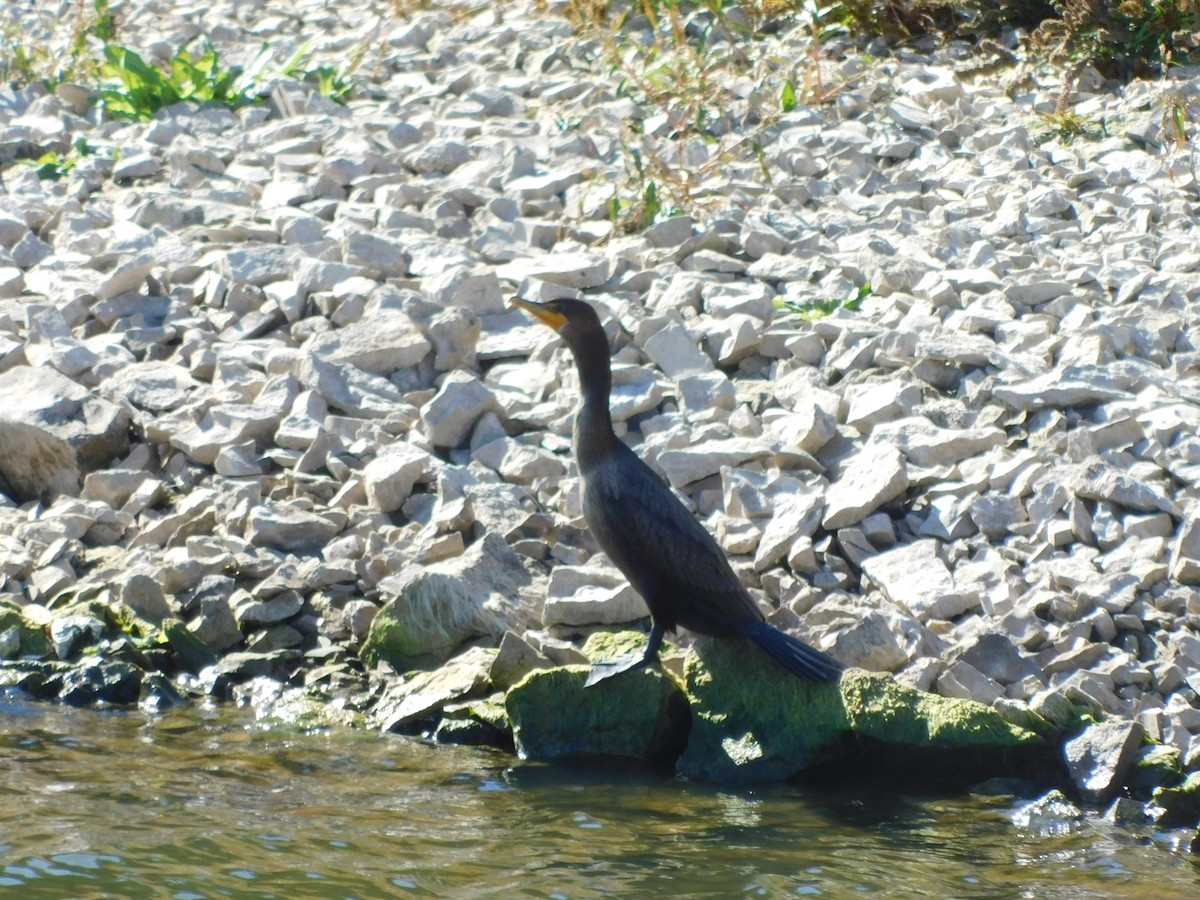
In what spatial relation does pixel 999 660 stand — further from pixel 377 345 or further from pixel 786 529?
pixel 377 345

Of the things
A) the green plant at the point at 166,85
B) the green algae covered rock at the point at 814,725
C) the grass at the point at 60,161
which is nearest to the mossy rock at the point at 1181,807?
the green algae covered rock at the point at 814,725

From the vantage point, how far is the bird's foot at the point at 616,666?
16.0ft

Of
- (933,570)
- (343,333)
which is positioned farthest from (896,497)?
(343,333)

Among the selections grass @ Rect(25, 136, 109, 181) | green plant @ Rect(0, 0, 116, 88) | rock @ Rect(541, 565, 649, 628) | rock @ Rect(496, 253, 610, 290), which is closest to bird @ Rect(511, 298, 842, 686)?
rock @ Rect(541, 565, 649, 628)

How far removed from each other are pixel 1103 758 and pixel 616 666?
144 cm

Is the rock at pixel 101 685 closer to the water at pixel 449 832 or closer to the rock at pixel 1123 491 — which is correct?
the water at pixel 449 832

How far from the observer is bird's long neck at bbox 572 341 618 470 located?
17.5 ft

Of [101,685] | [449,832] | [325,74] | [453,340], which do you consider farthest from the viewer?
[325,74]

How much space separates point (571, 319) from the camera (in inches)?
219

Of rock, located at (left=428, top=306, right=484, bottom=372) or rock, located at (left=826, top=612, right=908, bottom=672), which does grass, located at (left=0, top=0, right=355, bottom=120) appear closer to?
rock, located at (left=428, top=306, right=484, bottom=372)

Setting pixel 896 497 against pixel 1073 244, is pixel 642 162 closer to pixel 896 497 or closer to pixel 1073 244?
pixel 1073 244

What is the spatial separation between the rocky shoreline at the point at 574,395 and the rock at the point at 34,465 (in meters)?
0.01

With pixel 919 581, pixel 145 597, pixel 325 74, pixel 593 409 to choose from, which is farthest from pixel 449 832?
pixel 325 74

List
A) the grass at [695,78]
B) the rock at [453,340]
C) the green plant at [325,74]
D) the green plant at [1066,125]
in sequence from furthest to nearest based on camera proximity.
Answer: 1. the green plant at [325,74]
2. the green plant at [1066,125]
3. the grass at [695,78]
4. the rock at [453,340]
